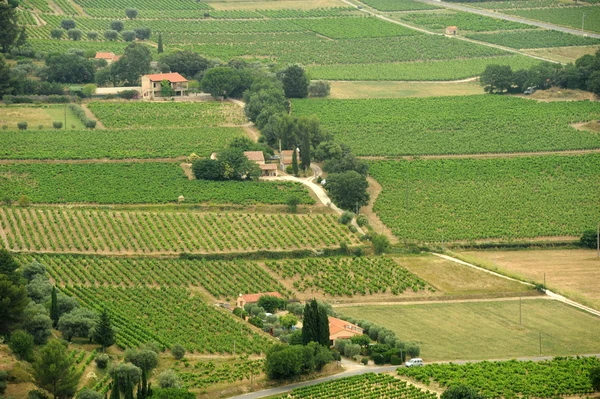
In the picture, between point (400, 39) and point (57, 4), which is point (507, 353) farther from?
point (57, 4)

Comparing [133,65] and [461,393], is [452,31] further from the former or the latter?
[461,393]

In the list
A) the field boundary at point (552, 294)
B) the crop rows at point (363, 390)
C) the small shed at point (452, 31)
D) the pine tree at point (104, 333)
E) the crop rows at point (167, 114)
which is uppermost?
the small shed at point (452, 31)

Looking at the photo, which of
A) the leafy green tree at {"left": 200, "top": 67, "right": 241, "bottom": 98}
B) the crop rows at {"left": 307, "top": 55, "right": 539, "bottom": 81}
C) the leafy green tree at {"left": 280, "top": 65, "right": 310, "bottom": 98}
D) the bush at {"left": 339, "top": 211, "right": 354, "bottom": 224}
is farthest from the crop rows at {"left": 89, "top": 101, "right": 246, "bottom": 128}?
the bush at {"left": 339, "top": 211, "right": 354, "bottom": 224}

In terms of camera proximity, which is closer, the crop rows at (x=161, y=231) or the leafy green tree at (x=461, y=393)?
the leafy green tree at (x=461, y=393)

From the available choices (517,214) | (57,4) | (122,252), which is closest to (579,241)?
Answer: (517,214)

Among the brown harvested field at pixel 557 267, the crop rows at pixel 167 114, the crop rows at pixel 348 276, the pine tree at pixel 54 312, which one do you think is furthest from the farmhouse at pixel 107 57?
the pine tree at pixel 54 312

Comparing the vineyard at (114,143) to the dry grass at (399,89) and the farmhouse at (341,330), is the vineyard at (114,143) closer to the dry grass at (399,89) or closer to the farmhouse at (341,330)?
the dry grass at (399,89)

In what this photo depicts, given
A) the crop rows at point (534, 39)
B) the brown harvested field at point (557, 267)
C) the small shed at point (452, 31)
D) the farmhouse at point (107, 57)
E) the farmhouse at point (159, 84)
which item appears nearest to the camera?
the brown harvested field at point (557, 267)
